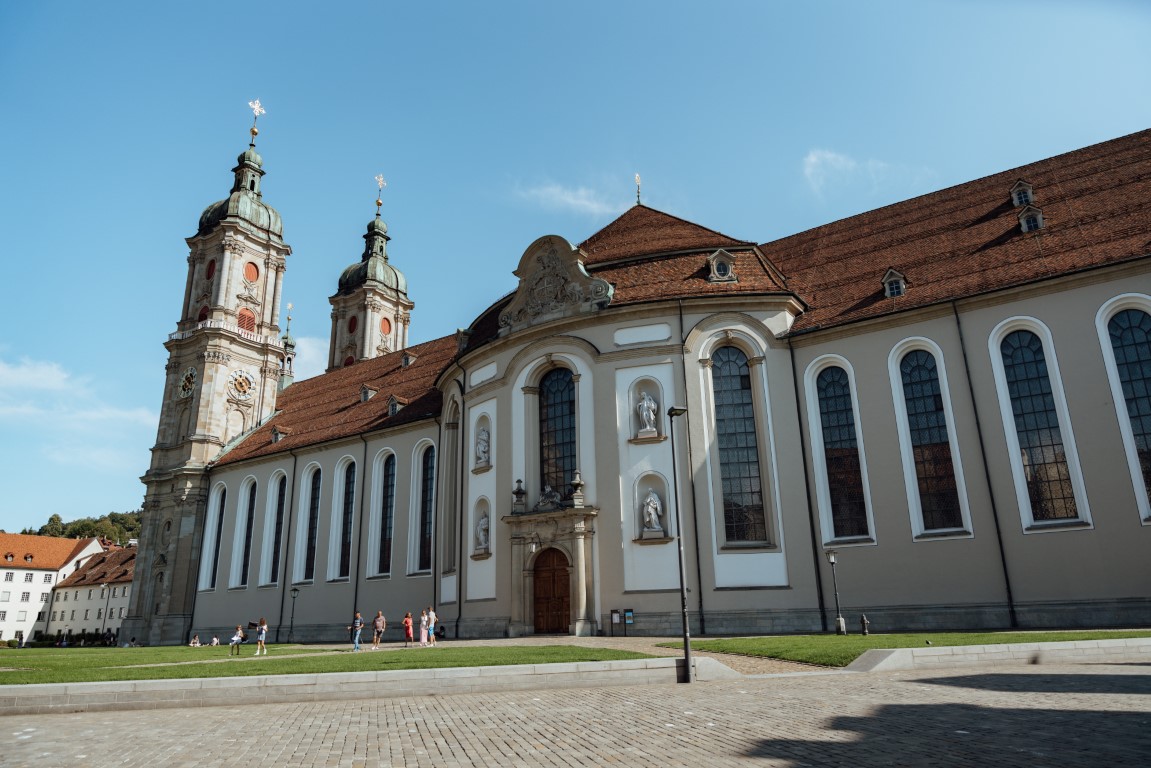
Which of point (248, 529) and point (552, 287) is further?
point (248, 529)

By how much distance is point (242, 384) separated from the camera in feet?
178

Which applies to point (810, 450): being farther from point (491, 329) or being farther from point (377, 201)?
point (377, 201)

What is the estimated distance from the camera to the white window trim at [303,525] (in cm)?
4322

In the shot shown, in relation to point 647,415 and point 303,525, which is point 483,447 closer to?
point 647,415

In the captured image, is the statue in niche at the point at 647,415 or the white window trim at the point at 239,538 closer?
the statue in niche at the point at 647,415

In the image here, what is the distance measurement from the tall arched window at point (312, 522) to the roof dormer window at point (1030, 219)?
36.7 metres

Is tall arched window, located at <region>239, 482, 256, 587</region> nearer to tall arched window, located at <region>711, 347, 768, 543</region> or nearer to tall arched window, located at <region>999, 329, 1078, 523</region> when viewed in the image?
tall arched window, located at <region>711, 347, 768, 543</region>

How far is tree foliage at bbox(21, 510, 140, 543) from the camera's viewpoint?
12456 centimetres

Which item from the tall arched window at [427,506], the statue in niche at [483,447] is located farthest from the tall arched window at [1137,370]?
the tall arched window at [427,506]

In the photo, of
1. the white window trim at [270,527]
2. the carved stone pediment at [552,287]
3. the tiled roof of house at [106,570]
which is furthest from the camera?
the tiled roof of house at [106,570]

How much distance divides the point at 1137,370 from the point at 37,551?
4109 inches

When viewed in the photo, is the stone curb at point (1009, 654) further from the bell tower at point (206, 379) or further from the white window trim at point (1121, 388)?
the bell tower at point (206, 379)

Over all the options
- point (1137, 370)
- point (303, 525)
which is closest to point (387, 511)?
point (303, 525)

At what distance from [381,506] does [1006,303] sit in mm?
30341
